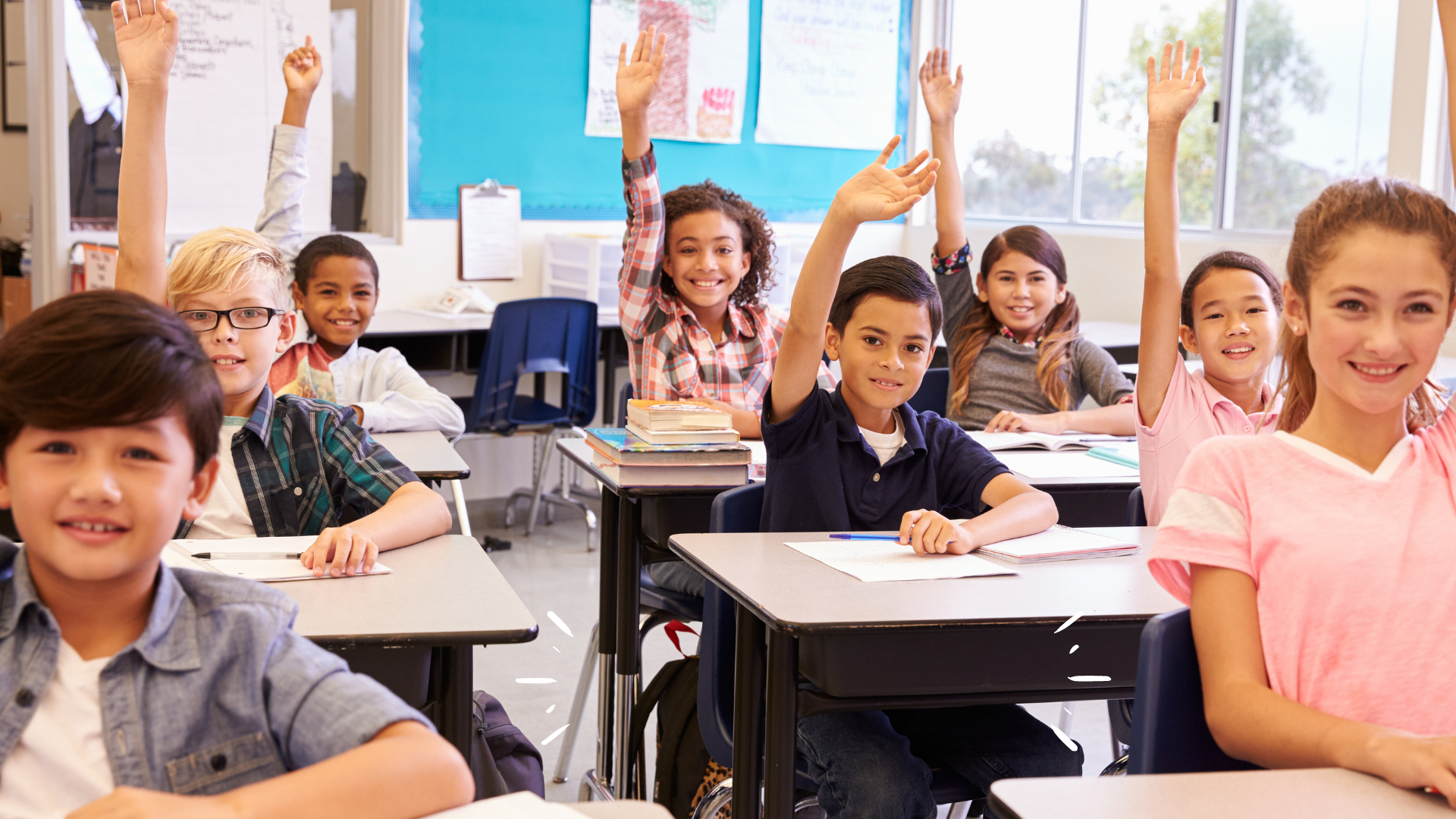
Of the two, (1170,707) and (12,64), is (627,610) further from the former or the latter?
(12,64)

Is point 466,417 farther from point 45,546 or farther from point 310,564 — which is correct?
point 45,546

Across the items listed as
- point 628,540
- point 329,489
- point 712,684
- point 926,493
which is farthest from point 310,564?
point 926,493

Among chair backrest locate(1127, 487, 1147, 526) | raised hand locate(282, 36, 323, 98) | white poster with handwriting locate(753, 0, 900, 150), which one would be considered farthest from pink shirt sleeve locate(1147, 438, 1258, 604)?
white poster with handwriting locate(753, 0, 900, 150)

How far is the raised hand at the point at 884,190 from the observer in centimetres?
170

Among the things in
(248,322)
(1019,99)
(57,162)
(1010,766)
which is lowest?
(1010,766)

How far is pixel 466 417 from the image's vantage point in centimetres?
439

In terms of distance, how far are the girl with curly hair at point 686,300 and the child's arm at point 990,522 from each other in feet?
3.11

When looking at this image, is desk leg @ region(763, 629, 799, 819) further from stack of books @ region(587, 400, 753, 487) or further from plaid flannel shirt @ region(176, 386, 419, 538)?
stack of books @ region(587, 400, 753, 487)

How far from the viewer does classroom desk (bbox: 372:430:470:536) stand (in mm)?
2131

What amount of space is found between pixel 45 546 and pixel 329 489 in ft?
2.96

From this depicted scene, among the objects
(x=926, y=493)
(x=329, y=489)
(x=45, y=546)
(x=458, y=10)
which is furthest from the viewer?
(x=458, y=10)

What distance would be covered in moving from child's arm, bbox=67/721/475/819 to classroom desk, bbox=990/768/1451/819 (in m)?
0.40

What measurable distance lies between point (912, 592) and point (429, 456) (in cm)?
114

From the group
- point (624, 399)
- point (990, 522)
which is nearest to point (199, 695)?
point (990, 522)
